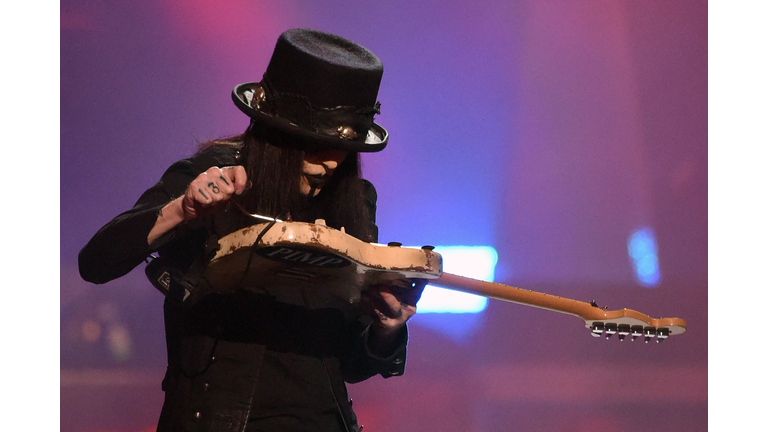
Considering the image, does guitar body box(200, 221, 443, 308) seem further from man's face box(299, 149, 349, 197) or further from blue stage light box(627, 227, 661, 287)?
blue stage light box(627, 227, 661, 287)

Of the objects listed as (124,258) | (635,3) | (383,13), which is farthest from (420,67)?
(124,258)

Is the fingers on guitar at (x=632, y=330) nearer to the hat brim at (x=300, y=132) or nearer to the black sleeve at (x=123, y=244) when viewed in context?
the hat brim at (x=300, y=132)

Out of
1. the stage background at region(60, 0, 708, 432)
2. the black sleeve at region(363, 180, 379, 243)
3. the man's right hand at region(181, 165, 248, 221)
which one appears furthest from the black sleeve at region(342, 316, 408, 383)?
the stage background at region(60, 0, 708, 432)

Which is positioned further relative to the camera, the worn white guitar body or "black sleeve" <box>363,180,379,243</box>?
"black sleeve" <box>363,180,379,243</box>

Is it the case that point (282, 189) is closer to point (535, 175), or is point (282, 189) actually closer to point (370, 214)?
point (370, 214)

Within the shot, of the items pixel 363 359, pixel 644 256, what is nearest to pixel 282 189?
pixel 363 359

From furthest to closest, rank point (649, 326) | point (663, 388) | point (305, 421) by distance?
1. point (663, 388)
2. point (649, 326)
3. point (305, 421)

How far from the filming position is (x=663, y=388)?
3326mm

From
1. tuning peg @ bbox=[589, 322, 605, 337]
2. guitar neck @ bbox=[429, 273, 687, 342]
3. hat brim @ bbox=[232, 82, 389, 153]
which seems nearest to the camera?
hat brim @ bbox=[232, 82, 389, 153]

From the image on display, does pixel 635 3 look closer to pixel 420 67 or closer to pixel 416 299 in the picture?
pixel 420 67

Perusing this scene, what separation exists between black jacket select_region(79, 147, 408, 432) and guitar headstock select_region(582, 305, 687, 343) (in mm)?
1044

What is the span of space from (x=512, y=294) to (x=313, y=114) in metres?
0.92

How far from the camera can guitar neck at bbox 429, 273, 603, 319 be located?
6.64 feet

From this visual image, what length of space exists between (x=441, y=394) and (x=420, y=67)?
56.5 inches
